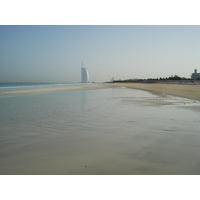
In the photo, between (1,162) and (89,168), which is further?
(1,162)

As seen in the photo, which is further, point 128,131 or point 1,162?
point 128,131

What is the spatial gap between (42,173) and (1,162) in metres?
0.95

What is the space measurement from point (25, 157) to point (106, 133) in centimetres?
228

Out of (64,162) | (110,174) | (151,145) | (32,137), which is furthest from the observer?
(32,137)

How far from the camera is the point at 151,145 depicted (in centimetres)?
405

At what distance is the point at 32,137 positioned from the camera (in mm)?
4688

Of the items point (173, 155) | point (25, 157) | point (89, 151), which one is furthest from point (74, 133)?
point (173, 155)

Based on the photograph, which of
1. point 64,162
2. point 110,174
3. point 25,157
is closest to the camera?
point 110,174

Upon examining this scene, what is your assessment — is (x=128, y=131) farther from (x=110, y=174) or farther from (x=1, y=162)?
(x=1, y=162)

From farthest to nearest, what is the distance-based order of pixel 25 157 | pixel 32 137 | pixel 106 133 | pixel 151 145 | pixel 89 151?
pixel 106 133
pixel 32 137
pixel 151 145
pixel 89 151
pixel 25 157

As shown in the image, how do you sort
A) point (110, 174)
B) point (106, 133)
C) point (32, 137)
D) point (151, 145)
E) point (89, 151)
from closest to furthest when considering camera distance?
point (110, 174) < point (89, 151) < point (151, 145) < point (32, 137) < point (106, 133)

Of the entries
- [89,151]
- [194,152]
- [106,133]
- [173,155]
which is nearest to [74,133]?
[106,133]

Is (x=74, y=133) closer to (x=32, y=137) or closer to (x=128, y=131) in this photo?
(x=32, y=137)

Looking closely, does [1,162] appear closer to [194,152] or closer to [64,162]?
[64,162]
